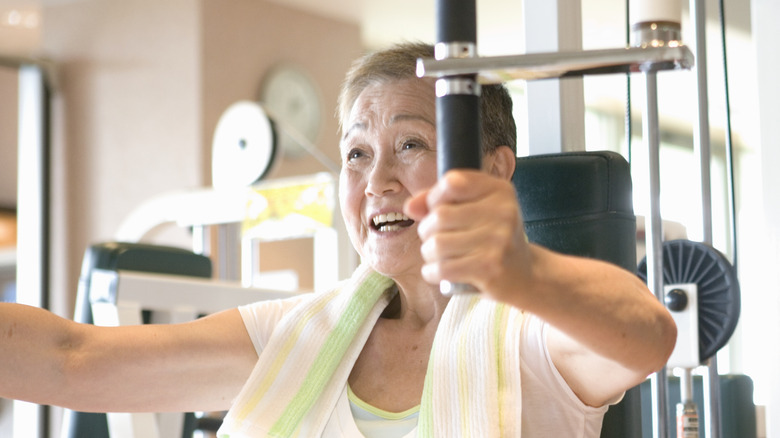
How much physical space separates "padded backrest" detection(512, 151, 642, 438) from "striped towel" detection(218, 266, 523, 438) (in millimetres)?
156

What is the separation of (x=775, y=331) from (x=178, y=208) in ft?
5.94

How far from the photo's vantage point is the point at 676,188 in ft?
28.1

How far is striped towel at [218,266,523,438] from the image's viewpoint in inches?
45.1

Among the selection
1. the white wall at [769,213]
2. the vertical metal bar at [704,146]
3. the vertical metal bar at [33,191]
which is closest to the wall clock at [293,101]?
the vertical metal bar at [33,191]

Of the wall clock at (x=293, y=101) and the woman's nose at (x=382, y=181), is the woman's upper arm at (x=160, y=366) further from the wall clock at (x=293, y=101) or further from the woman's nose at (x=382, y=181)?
the wall clock at (x=293, y=101)

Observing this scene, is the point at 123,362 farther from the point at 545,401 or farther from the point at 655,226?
the point at 655,226

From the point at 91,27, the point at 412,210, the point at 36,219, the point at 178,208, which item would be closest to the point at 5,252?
the point at 36,219

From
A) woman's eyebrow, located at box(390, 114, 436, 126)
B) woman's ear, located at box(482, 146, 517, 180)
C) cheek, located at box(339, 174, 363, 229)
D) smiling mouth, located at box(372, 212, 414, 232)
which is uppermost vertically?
woman's eyebrow, located at box(390, 114, 436, 126)

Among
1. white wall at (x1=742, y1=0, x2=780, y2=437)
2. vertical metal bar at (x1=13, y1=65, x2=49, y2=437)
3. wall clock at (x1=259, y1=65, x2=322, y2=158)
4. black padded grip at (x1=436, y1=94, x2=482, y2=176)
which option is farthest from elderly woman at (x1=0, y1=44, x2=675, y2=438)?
vertical metal bar at (x1=13, y1=65, x2=49, y2=437)

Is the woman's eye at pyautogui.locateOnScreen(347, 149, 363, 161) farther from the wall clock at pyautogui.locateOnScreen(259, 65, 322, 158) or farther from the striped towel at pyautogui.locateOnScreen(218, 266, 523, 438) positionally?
the wall clock at pyautogui.locateOnScreen(259, 65, 322, 158)

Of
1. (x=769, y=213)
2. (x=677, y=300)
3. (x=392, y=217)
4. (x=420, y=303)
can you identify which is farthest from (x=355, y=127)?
(x=769, y=213)

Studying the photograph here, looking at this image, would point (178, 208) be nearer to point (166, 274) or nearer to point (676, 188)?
point (166, 274)

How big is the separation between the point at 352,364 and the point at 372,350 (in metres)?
0.05

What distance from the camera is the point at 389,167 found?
1.30 meters
